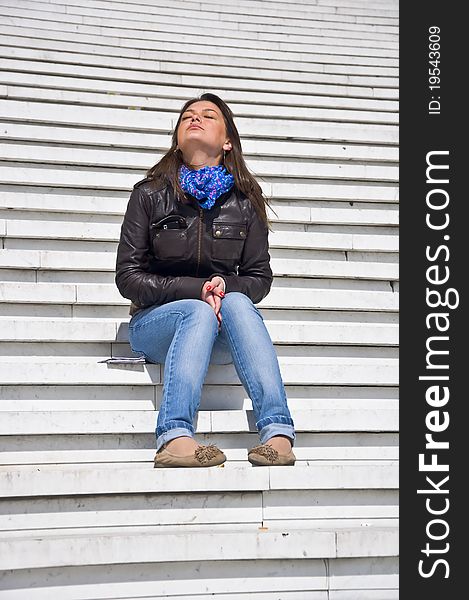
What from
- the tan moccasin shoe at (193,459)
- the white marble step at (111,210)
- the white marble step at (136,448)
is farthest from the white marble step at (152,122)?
the tan moccasin shoe at (193,459)

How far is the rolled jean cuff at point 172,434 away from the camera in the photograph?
9.59 feet

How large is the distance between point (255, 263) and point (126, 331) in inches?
21.5

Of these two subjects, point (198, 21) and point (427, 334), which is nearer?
point (427, 334)

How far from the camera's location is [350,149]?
477cm

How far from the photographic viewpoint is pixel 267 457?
2922 millimetres

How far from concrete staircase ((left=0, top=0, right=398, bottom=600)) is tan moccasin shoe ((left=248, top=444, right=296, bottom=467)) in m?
0.04

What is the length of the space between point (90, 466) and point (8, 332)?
66cm

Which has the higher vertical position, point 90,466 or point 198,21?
point 198,21

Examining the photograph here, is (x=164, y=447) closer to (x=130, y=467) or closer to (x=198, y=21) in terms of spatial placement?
(x=130, y=467)

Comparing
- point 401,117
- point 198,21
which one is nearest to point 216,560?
point 401,117

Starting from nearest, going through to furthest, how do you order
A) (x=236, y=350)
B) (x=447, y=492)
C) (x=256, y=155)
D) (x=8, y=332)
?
(x=447, y=492) < (x=236, y=350) < (x=8, y=332) < (x=256, y=155)

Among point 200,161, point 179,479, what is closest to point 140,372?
point 179,479

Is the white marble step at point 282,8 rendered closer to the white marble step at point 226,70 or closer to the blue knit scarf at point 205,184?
the white marble step at point 226,70

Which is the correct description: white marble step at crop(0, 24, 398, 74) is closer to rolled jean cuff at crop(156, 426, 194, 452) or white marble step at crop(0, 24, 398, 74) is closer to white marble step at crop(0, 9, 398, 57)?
white marble step at crop(0, 9, 398, 57)
